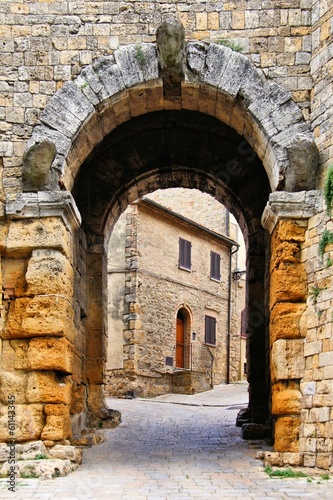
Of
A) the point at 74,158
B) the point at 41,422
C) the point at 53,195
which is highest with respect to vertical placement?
the point at 74,158

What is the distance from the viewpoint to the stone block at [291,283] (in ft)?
24.5

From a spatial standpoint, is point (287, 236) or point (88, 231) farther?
point (88, 231)

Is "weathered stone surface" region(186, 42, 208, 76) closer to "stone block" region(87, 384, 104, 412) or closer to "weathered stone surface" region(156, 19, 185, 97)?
"weathered stone surface" region(156, 19, 185, 97)

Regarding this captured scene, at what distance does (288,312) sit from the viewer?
7445 millimetres

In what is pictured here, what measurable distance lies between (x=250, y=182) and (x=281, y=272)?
388 centimetres

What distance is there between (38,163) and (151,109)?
68.3 inches

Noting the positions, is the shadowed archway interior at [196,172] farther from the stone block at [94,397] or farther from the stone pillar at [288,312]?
the stone pillar at [288,312]

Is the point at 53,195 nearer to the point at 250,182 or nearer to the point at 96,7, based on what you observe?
the point at 96,7

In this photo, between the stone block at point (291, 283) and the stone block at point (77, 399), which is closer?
the stone block at point (291, 283)

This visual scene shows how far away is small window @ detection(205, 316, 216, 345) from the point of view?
75.8 feet

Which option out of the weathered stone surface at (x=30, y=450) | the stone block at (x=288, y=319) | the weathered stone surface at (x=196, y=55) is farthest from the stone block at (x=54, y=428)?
the weathered stone surface at (x=196, y=55)

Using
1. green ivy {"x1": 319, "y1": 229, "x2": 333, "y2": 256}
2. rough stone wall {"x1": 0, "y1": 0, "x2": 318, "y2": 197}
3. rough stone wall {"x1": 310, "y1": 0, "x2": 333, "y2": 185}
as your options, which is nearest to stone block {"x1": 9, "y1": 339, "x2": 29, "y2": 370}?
rough stone wall {"x1": 0, "y1": 0, "x2": 318, "y2": 197}

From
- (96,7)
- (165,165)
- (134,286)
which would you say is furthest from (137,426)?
Answer: (134,286)

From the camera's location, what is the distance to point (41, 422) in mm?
7238
